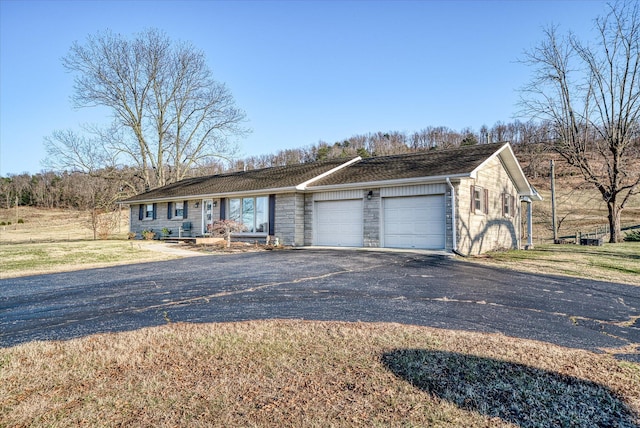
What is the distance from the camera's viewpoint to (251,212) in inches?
709

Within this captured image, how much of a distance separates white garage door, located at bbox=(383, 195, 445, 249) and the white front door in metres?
9.51

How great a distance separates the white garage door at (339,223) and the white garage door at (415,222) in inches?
49.3

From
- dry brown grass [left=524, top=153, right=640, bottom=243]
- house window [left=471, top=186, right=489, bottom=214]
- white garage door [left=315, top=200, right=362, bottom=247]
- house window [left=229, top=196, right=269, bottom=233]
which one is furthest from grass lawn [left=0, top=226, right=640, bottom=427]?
dry brown grass [left=524, top=153, right=640, bottom=243]

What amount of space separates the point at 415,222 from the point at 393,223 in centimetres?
88

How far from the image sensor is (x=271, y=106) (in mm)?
25453

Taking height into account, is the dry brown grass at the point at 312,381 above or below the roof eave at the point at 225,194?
below

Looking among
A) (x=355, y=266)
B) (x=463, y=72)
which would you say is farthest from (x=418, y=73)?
(x=355, y=266)

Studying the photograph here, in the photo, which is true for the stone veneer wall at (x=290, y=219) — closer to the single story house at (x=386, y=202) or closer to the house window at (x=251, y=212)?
the single story house at (x=386, y=202)

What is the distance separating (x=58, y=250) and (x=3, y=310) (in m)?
10.8

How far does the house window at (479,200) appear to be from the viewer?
47.5 ft

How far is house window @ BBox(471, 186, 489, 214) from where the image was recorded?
47.5 feet

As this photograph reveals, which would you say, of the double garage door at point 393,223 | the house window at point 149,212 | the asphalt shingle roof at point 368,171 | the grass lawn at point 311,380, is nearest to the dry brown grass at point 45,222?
the house window at point 149,212

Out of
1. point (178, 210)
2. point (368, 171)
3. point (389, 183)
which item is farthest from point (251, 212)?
point (389, 183)

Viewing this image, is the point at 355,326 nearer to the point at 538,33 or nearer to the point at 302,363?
the point at 302,363
